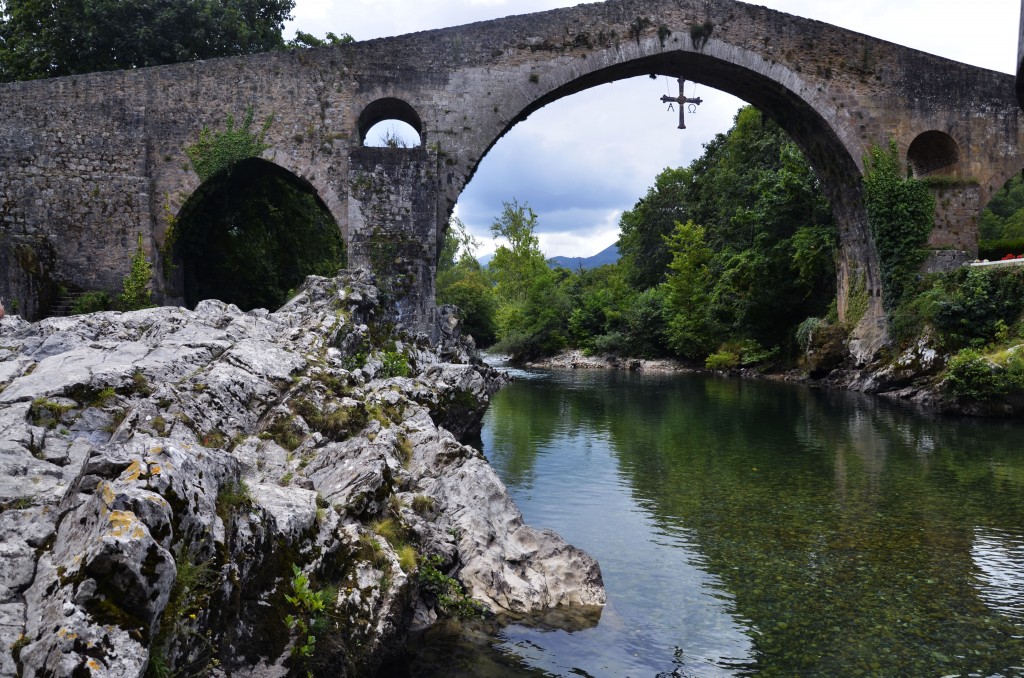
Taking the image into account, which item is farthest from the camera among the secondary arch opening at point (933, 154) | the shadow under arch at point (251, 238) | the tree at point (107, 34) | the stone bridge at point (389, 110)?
the tree at point (107, 34)

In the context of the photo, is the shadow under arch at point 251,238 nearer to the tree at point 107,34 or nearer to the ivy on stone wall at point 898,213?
the tree at point 107,34

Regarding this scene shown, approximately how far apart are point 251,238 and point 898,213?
16.8 metres

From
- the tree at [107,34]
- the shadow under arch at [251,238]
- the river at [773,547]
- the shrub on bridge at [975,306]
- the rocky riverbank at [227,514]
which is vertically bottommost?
the river at [773,547]

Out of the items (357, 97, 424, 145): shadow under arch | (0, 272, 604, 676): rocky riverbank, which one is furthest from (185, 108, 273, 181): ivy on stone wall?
(0, 272, 604, 676): rocky riverbank

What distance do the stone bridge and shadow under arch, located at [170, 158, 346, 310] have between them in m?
0.54

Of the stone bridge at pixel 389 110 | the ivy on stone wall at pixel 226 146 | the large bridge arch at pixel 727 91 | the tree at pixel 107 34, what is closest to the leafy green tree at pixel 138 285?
the stone bridge at pixel 389 110

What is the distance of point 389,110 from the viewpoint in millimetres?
17844

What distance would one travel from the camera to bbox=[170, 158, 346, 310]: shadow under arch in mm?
17484

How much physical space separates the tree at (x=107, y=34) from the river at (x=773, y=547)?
1553cm

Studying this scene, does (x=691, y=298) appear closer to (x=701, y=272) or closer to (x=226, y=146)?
(x=701, y=272)

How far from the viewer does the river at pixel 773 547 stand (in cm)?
500

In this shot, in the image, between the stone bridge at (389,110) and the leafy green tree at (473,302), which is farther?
the leafy green tree at (473,302)

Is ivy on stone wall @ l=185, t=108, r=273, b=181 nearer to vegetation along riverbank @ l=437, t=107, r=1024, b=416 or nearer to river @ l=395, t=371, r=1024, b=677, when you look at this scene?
river @ l=395, t=371, r=1024, b=677

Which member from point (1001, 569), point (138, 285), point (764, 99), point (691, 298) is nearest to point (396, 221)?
point (138, 285)
